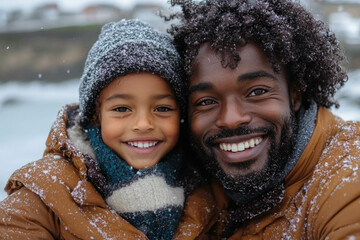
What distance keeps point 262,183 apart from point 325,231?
1.46ft

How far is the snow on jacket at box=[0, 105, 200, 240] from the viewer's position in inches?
81.5

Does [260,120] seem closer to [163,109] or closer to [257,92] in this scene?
[257,92]

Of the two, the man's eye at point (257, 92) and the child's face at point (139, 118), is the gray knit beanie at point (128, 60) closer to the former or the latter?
the child's face at point (139, 118)

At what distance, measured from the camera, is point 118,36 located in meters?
2.49

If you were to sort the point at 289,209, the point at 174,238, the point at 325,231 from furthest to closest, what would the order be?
the point at 174,238 < the point at 289,209 < the point at 325,231

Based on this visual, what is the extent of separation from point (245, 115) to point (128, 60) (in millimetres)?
728

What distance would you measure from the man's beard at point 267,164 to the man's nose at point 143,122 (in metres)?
0.34

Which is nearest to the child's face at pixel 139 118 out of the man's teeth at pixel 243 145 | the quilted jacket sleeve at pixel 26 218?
the man's teeth at pixel 243 145

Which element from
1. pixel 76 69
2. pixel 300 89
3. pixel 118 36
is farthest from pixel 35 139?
pixel 76 69

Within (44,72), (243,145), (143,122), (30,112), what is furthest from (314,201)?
(44,72)

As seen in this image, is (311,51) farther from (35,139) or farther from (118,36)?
(35,139)

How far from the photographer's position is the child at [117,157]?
2156 mm

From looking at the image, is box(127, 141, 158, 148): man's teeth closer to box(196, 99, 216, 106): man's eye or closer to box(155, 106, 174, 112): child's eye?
box(155, 106, 174, 112): child's eye

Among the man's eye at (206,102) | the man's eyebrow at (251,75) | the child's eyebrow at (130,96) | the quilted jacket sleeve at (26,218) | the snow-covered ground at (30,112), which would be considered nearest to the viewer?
the quilted jacket sleeve at (26,218)
